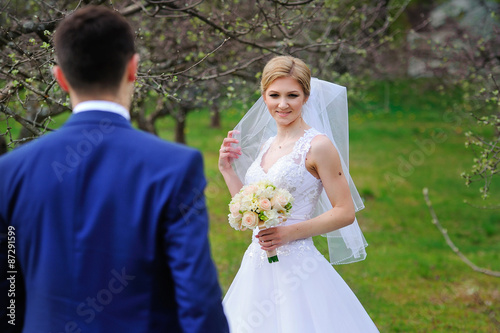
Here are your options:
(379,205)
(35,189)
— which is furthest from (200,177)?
(379,205)

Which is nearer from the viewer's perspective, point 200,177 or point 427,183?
point 200,177

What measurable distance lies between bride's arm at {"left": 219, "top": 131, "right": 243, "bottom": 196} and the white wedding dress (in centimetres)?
24

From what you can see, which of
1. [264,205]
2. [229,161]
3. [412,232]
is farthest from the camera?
[412,232]

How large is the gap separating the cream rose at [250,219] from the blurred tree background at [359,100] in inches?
53.7

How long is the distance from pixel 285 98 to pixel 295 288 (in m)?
1.20

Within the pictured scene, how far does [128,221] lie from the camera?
5.75 ft

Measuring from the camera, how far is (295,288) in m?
3.27

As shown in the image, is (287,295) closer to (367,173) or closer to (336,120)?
(336,120)

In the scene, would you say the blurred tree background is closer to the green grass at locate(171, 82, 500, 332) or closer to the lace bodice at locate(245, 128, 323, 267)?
the green grass at locate(171, 82, 500, 332)

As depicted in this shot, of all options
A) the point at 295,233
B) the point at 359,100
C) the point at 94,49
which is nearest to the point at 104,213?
the point at 94,49

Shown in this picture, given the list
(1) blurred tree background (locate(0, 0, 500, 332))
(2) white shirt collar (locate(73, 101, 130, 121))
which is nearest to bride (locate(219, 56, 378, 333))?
(1) blurred tree background (locate(0, 0, 500, 332))

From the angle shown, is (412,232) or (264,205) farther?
(412,232)

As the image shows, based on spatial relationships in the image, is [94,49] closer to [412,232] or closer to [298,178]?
[298,178]

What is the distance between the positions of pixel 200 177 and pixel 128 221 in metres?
0.28
